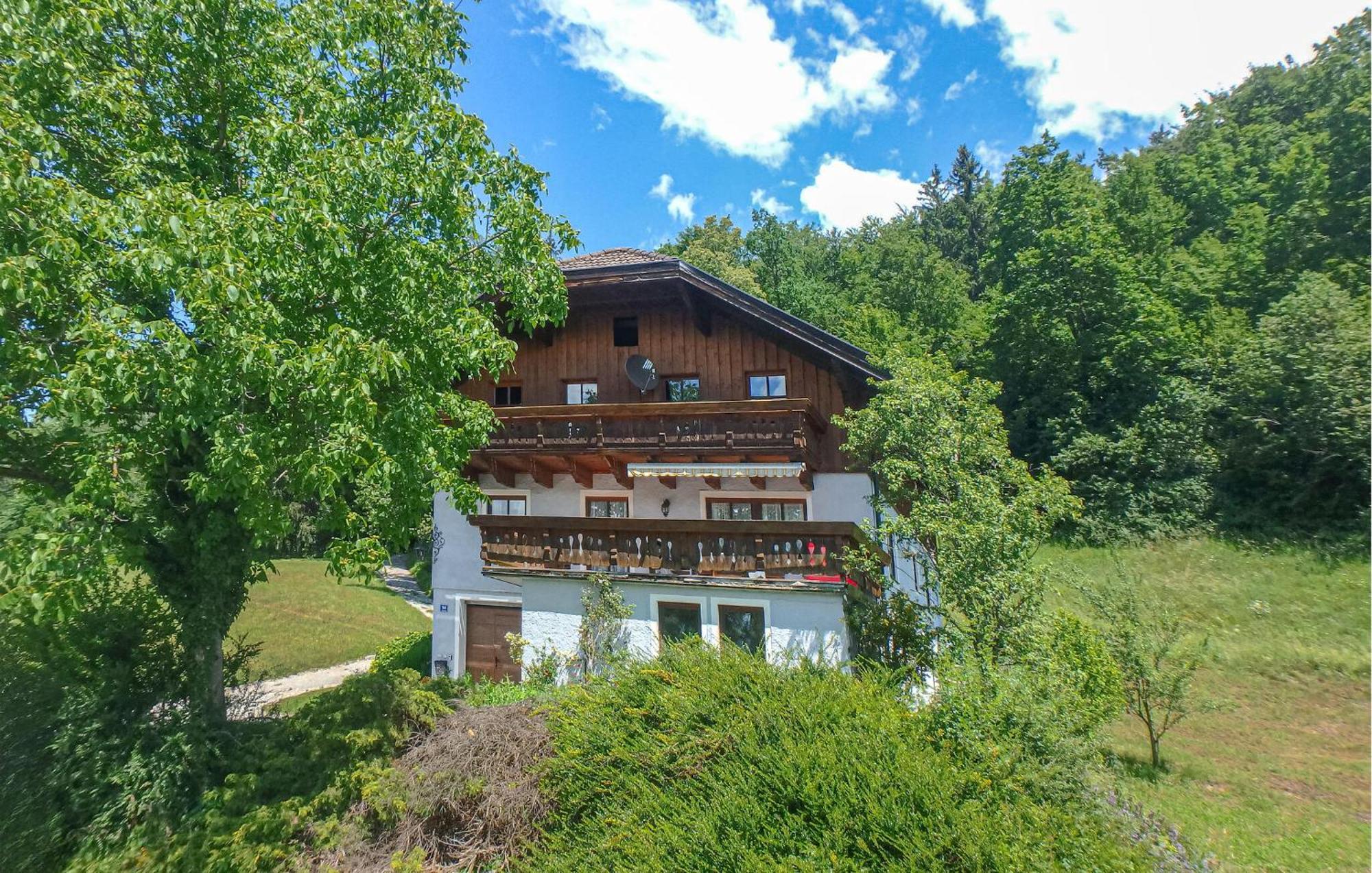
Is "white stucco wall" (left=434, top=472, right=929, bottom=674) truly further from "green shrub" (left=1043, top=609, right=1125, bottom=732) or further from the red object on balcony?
"green shrub" (left=1043, top=609, right=1125, bottom=732)

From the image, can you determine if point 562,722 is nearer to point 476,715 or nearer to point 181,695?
point 476,715

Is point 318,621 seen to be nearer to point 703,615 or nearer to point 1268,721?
point 703,615

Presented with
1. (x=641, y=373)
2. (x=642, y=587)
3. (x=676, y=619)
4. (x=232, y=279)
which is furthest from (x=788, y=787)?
(x=641, y=373)

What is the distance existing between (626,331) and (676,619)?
743 cm

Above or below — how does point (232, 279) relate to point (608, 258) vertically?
below

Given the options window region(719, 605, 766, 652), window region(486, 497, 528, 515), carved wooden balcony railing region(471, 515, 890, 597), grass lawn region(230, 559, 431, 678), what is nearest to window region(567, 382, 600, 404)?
window region(486, 497, 528, 515)

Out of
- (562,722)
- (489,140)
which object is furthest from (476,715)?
(489,140)

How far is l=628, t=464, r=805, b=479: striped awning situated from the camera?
12781 mm

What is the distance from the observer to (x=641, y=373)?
1513cm

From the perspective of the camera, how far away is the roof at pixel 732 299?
13297 millimetres

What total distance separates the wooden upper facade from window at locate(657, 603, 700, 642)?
313 cm

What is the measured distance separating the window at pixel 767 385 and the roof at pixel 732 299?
3.46 ft

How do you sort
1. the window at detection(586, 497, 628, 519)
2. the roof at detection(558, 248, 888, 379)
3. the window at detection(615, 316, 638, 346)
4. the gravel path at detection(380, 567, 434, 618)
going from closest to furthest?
the roof at detection(558, 248, 888, 379) → the window at detection(586, 497, 628, 519) → the window at detection(615, 316, 638, 346) → the gravel path at detection(380, 567, 434, 618)

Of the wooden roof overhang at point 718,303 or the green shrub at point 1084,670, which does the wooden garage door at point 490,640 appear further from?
the green shrub at point 1084,670
